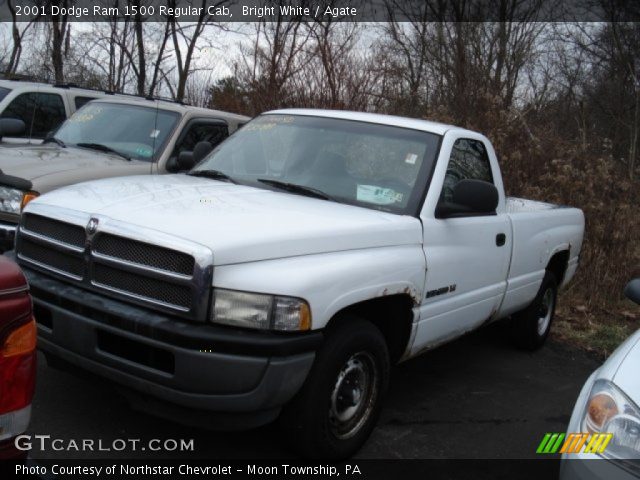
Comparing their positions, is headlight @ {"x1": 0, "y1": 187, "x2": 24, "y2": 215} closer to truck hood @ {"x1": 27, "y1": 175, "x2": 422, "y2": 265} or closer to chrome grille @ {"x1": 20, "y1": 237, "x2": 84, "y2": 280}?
truck hood @ {"x1": 27, "y1": 175, "x2": 422, "y2": 265}

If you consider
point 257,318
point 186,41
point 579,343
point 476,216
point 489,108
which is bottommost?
point 579,343

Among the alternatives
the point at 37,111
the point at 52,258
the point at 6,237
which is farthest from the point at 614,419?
the point at 37,111

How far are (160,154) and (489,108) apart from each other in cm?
591

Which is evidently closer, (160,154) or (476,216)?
(476,216)

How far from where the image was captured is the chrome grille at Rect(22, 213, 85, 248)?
3.31m

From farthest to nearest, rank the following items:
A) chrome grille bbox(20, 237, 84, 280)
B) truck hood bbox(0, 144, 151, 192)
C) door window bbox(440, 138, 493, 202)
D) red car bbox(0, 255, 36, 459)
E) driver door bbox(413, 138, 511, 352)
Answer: truck hood bbox(0, 144, 151, 192) < door window bbox(440, 138, 493, 202) < driver door bbox(413, 138, 511, 352) < chrome grille bbox(20, 237, 84, 280) < red car bbox(0, 255, 36, 459)

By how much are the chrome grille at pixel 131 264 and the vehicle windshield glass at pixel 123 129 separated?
3172 millimetres

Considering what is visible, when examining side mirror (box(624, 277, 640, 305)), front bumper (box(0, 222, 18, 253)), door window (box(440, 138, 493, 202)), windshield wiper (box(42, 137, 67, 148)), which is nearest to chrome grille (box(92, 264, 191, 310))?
door window (box(440, 138, 493, 202))

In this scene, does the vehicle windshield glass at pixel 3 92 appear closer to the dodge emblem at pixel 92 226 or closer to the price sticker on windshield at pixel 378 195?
the dodge emblem at pixel 92 226

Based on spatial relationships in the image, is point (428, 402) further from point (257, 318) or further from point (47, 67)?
point (47, 67)

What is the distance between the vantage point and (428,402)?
14.8 ft

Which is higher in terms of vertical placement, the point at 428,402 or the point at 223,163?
the point at 223,163

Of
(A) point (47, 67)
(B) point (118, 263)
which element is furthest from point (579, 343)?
(A) point (47, 67)

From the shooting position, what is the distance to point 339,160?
4.28 metres
